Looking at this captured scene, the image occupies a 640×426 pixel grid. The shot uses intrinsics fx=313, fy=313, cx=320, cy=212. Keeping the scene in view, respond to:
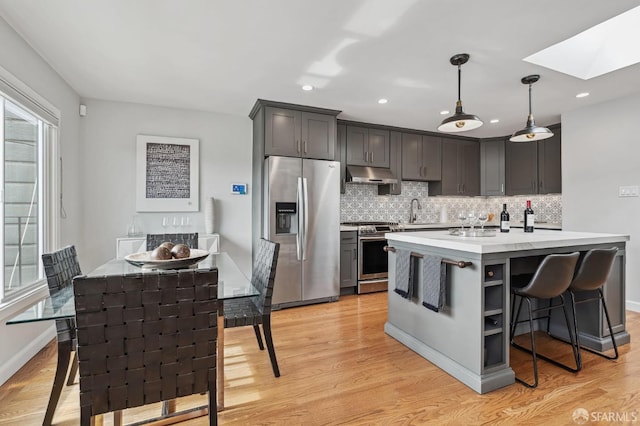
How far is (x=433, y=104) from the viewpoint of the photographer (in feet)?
12.5

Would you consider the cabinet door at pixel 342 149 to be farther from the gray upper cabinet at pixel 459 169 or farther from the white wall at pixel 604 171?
the white wall at pixel 604 171

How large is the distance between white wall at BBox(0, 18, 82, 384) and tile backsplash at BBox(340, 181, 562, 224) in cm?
332

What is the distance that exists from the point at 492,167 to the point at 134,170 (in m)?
5.53

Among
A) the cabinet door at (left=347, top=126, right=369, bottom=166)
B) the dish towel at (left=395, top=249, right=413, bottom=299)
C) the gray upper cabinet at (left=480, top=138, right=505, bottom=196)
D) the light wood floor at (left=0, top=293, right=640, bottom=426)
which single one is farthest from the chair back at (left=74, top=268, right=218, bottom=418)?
the gray upper cabinet at (left=480, top=138, right=505, bottom=196)

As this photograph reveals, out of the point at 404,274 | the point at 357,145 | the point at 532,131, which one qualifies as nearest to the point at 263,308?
the point at 404,274

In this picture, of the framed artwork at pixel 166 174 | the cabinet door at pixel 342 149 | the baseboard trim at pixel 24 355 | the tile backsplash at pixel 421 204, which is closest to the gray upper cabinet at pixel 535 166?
the tile backsplash at pixel 421 204

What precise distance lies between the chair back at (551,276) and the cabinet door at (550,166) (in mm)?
3253

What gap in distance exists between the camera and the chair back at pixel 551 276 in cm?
198

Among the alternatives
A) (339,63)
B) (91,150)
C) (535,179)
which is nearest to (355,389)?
(339,63)

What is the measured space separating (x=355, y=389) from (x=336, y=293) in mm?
1989

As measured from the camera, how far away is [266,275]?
223cm

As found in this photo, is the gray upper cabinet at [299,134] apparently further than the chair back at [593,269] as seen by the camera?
Yes

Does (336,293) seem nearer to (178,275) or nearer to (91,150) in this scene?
(178,275)

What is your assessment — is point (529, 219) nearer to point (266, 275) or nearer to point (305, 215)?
point (305, 215)
